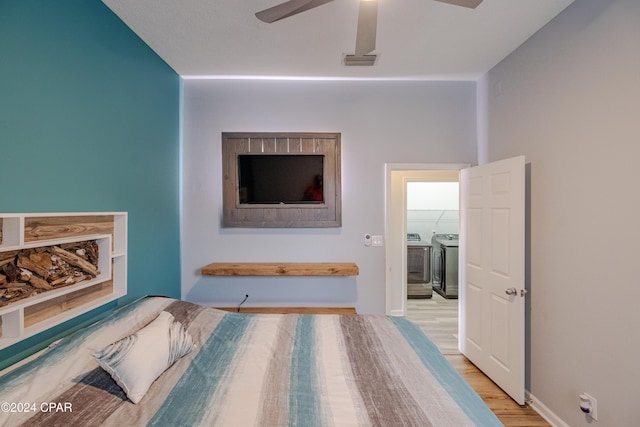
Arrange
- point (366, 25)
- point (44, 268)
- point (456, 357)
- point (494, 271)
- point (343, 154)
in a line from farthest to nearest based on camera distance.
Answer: point (343, 154), point (456, 357), point (494, 271), point (366, 25), point (44, 268)

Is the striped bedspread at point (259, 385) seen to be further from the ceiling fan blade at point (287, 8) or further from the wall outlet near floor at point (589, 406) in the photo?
the ceiling fan blade at point (287, 8)

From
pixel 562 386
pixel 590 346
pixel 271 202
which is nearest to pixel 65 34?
pixel 271 202

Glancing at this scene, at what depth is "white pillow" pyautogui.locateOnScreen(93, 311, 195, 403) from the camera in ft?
3.78

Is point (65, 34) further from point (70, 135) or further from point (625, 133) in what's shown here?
point (625, 133)

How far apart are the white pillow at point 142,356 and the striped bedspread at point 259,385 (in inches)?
1.6

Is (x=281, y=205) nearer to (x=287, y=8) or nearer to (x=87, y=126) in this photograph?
(x=87, y=126)

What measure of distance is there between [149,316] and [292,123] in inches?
83.3

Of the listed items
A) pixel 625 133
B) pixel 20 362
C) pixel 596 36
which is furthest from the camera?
pixel 596 36

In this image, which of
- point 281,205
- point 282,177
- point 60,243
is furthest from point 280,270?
point 60,243

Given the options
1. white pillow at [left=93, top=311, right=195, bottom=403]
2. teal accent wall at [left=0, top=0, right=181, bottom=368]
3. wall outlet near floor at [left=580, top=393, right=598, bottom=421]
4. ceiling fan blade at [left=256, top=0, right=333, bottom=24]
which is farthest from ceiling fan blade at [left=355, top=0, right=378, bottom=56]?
wall outlet near floor at [left=580, top=393, right=598, bottom=421]

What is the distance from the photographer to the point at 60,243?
143 cm

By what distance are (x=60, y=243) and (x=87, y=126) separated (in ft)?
2.43

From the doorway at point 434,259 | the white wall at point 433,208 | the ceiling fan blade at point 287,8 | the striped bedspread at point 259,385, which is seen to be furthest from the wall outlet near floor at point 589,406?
the white wall at point 433,208

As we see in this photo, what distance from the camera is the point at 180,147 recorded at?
2914mm
